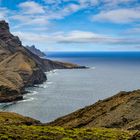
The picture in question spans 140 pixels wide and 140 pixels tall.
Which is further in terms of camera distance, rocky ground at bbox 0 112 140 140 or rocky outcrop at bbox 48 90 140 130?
rocky outcrop at bbox 48 90 140 130

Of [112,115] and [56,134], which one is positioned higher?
[56,134]

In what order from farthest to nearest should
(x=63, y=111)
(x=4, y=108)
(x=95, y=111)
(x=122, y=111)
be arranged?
(x=4, y=108) < (x=63, y=111) < (x=95, y=111) < (x=122, y=111)

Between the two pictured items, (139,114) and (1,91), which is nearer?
(139,114)

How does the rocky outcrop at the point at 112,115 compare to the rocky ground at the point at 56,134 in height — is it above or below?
below

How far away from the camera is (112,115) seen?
190ft

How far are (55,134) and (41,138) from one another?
2530 mm

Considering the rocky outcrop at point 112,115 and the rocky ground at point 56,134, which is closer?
the rocky ground at point 56,134

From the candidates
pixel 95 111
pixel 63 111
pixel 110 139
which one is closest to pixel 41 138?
pixel 110 139

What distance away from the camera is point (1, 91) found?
17788 centimetres

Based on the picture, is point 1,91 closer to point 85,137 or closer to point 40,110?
point 40,110

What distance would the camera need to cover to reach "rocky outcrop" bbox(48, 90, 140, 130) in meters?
54.8

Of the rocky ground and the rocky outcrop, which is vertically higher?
the rocky ground

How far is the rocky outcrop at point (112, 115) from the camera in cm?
5478

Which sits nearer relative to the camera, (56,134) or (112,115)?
(56,134)
